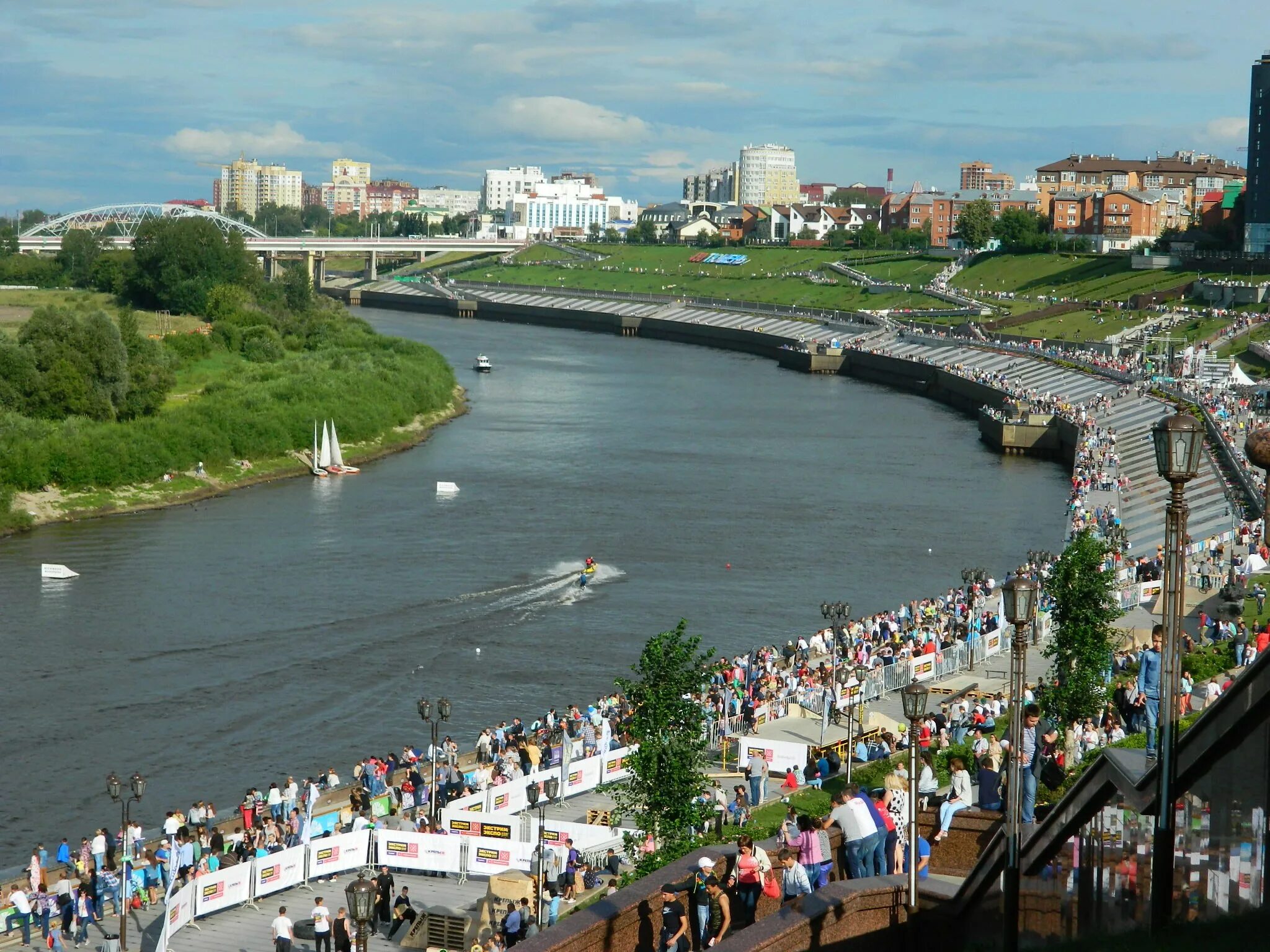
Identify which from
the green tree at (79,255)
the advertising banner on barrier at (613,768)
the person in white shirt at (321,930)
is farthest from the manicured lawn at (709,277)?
the person in white shirt at (321,930)

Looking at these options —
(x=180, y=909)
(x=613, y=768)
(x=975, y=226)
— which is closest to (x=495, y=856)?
(x=180, y=909)

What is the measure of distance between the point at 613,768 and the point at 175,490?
77.2ft

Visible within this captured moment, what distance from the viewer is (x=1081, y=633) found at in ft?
47.7

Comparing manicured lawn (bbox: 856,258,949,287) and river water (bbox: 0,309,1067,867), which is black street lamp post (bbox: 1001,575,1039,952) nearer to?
river water (bbox: 0,309,1067,867)

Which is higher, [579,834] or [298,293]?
[298,293]

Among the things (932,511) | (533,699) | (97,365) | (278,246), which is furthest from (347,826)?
(278,246)

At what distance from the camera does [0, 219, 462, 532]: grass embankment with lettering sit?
35.8m

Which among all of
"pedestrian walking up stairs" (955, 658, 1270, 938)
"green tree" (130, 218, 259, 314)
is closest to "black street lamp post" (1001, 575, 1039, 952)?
"pedestrian walking up stairs" (955, 658, 1270, 938)

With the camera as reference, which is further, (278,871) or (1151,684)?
(278,871)

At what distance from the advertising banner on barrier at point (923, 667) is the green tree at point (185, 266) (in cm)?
5325

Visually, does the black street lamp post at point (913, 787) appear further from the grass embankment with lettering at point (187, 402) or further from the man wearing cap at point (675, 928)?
the grass embankment with lettering at point (187, 402)

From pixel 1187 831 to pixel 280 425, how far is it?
37411 mm

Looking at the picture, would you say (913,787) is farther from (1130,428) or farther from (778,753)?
(1130,428)

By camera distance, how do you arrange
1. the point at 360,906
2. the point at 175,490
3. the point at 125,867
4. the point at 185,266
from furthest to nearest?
1. the point at 185,266
2. the point at 175,490
3. the point at 125,867
4. the point at 360,906
